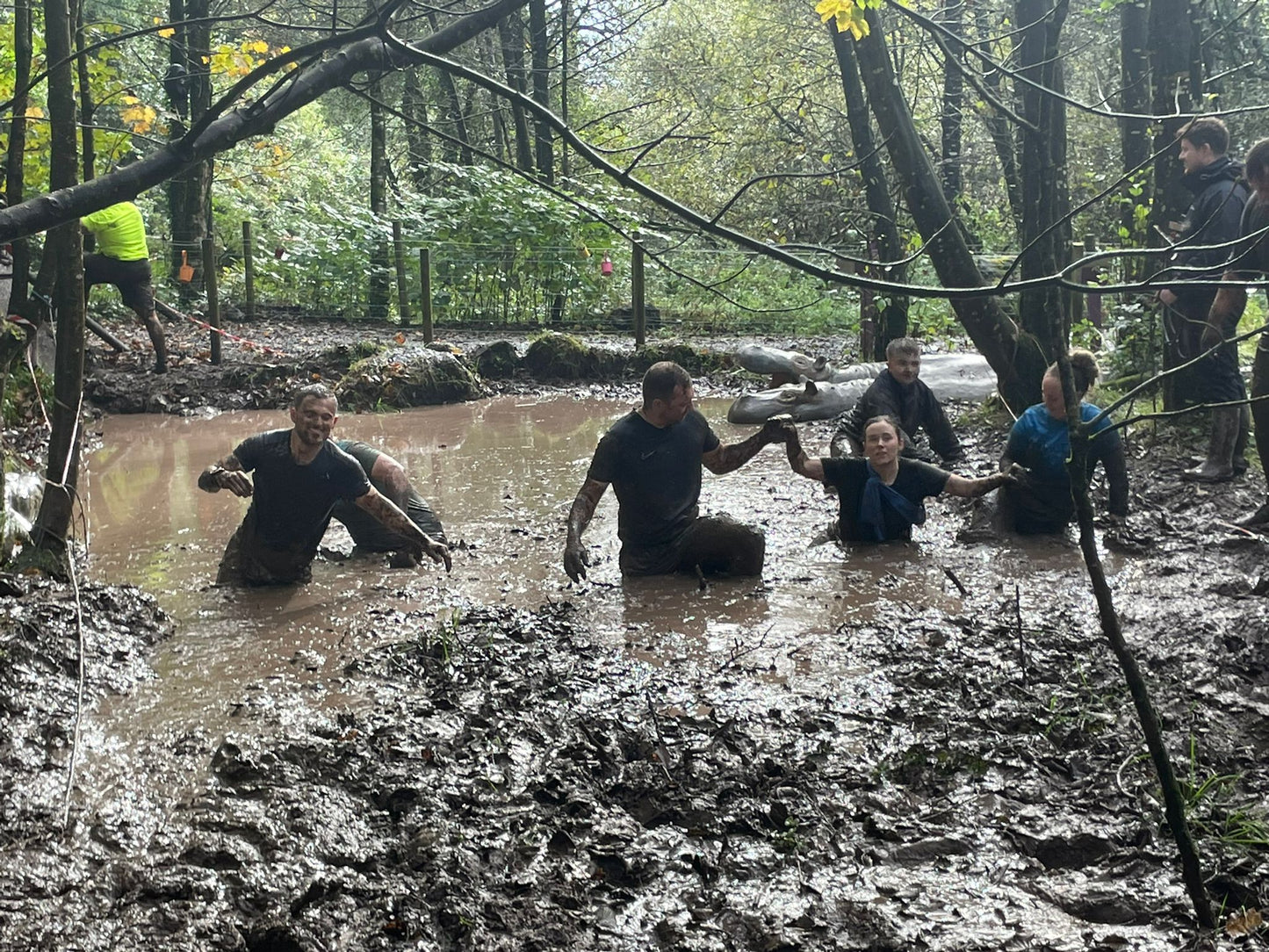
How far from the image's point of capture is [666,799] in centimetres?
414

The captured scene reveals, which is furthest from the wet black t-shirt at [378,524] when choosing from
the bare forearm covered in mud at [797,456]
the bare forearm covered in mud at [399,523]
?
the bare forearm covered in mud at [797,456]

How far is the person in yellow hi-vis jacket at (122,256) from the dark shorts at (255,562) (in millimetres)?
7423

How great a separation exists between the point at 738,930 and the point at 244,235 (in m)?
18.1

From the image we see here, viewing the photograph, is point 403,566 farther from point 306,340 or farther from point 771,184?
point 771,184

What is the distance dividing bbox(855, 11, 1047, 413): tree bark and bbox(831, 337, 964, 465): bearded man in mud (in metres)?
1.11

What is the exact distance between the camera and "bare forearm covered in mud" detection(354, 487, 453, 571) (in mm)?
6562

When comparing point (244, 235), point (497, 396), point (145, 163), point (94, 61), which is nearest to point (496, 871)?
point (145, 163)

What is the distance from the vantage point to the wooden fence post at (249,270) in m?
19.6

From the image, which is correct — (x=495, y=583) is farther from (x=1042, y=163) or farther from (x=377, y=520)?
(x=1042, y=163)

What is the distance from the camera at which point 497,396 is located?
16.1 meters

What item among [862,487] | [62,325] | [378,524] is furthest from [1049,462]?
[62,325]

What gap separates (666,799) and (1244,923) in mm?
1758

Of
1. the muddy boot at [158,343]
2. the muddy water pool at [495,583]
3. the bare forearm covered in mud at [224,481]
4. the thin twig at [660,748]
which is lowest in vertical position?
the thin twig at [660,748]

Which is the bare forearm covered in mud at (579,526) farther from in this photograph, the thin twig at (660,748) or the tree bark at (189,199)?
the tree bark at (189,199)
